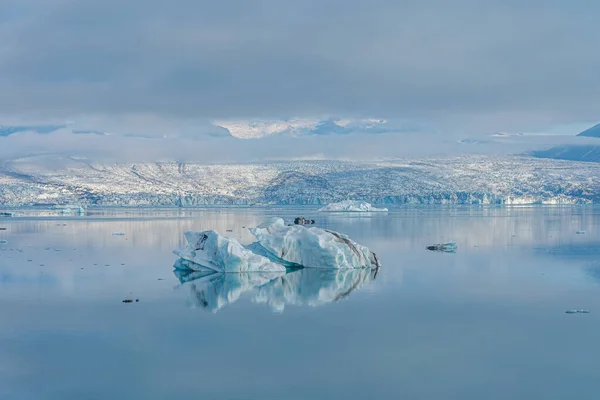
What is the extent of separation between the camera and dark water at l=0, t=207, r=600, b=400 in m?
14.7

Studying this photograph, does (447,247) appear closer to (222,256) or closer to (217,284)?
(222,256)

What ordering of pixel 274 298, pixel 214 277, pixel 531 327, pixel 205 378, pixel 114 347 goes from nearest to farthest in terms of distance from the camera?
1. pixel 205 378
2. pixel 114 347
3. pixel 531 327
4. pixel 274 298
5. pixel 214 277

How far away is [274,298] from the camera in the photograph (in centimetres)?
2450

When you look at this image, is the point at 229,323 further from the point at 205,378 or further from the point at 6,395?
Answer: the point at 6,395

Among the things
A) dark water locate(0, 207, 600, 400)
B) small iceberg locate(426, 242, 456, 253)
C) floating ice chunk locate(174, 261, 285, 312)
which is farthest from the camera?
small iceberg locate(426, 242, 456, 253)

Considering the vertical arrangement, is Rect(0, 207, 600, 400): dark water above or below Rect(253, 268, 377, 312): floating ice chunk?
below

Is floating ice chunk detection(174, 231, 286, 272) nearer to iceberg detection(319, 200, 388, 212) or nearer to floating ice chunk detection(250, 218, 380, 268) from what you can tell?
floating ice chunk detection(250, 218, 380, 268)

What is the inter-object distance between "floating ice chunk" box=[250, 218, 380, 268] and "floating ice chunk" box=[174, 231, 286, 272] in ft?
4.53

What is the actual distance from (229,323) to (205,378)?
5.47 metres

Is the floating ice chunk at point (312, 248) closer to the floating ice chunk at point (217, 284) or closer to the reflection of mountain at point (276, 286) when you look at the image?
the reflection of mountain at point (276, 286)

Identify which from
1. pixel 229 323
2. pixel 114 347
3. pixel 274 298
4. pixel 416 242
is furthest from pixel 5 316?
pixel 416 242

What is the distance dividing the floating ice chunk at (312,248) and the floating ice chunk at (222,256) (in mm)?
1382

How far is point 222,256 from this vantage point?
98.2 ft

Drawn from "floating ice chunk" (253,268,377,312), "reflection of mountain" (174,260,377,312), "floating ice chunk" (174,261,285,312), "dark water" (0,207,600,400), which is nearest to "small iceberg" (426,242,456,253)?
"dark water" (0,207,600,400)
